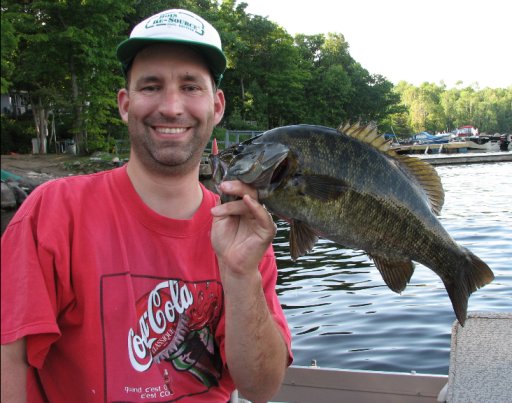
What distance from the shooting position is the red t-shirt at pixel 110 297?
195 cm

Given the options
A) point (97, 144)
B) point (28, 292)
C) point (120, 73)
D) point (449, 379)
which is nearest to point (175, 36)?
point (28, 292)

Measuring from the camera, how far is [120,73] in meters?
29.0

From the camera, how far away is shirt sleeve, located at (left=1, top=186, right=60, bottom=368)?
1.86m

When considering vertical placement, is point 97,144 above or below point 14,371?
above

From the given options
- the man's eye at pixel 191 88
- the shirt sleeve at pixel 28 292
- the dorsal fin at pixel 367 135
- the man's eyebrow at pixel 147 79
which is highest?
the man's eyebrow at pixel 147 79

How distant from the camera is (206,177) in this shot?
88.1ft

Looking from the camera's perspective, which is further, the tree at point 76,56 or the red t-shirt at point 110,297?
the tree at point 76,56

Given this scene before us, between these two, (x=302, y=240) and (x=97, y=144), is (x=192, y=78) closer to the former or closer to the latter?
(x=302, y=240)

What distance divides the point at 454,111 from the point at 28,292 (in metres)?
149

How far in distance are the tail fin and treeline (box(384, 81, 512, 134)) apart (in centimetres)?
12804

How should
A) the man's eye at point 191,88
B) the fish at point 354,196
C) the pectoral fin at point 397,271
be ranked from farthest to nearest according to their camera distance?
the man's eye at point 191,88
the pectoral fin at point 397,271
the fish at point 354,196

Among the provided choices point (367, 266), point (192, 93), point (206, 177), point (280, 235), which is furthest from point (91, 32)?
point (192, 93)

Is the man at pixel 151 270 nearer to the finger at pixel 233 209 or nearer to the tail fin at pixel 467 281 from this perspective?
the finger at pixel 233 209

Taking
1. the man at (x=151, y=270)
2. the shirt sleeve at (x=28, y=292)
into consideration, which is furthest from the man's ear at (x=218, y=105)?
the shirt sleeve at (x=28, y=292)
